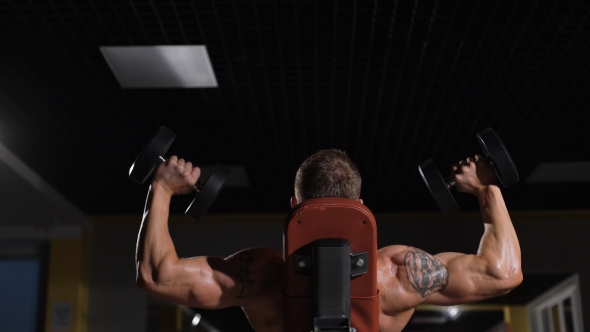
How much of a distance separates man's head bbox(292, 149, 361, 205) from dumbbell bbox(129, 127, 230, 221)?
0.21 m

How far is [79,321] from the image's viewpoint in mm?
6145

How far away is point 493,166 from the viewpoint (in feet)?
5.96

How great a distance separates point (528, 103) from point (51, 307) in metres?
4.18

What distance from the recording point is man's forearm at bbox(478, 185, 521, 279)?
1.77 m

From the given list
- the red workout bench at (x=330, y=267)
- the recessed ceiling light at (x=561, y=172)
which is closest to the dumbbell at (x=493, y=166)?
the red workout bench at (x=330, y=267)

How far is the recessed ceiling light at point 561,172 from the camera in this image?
5137mm

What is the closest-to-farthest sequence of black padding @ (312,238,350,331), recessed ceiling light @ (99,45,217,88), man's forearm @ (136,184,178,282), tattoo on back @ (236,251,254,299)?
black padding @ (312,238,350,331)
man's forearm @ (136,184,178,282)
tattoo on back @ (236,251,254,299)
recessed ceiling light @ (99,45,217,88)

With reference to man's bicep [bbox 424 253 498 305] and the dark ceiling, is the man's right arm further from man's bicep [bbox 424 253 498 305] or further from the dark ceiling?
the dark ceiling

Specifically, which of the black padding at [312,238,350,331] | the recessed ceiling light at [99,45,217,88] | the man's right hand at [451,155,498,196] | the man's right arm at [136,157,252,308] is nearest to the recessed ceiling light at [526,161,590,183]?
the recessed ceiling light at [99,45,217,88]

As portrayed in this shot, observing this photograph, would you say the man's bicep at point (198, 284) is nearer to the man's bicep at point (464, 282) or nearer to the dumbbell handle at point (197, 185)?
the dumbbell handle at point (197, 185)

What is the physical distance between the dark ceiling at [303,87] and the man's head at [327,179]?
142cm

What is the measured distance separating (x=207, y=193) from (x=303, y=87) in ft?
6.96

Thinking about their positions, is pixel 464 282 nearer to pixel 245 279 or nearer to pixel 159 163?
pixel 245 279

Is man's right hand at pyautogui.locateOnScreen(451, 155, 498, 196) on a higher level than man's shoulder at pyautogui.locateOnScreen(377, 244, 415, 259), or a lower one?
higher
